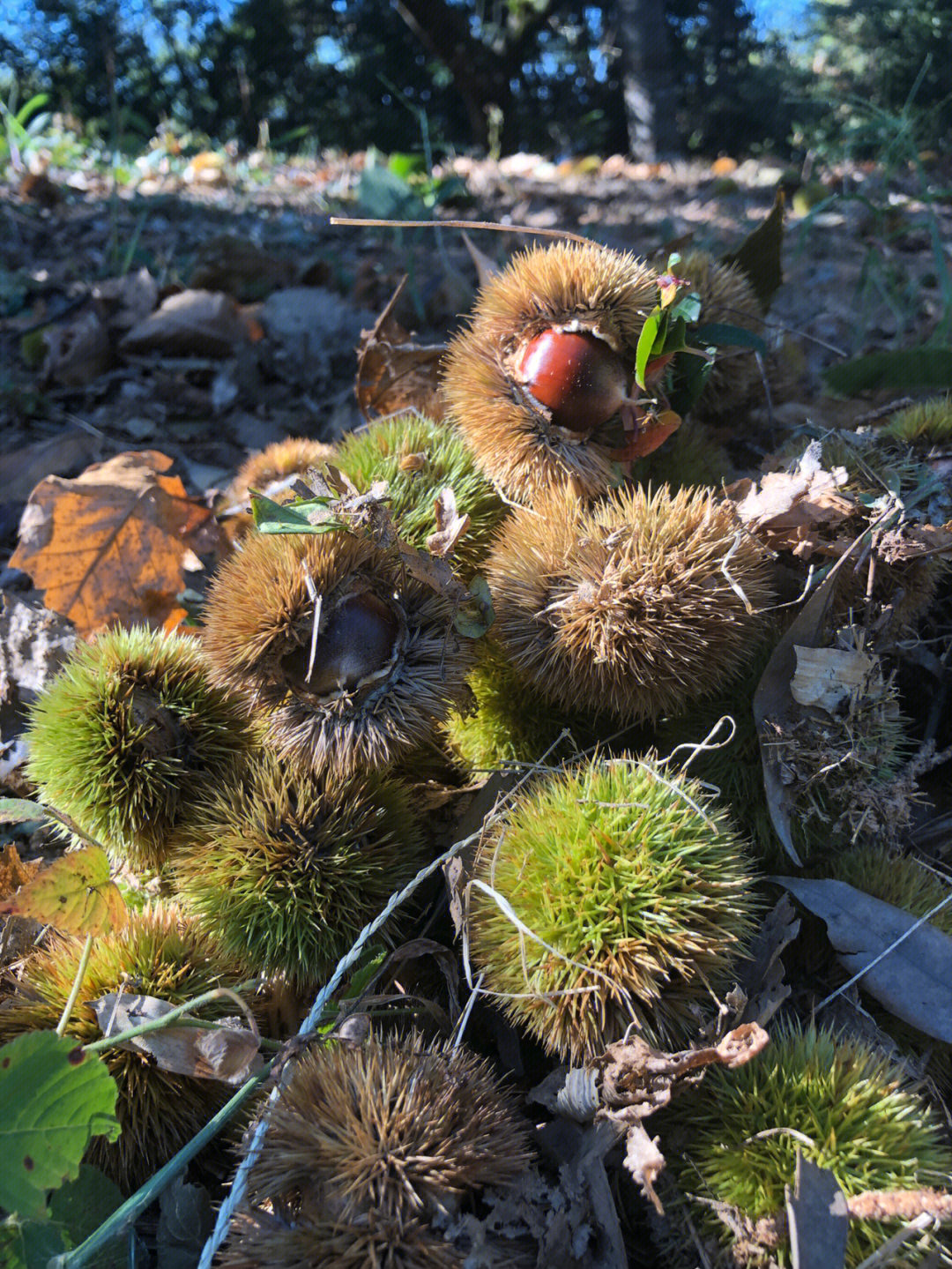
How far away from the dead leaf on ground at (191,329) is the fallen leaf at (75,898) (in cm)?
266

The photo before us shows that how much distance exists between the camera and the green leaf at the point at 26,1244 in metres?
1.03

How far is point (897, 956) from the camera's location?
134cm

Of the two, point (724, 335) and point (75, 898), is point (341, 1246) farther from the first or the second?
point (724, 335)

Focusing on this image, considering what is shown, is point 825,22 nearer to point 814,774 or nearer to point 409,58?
point 409,58

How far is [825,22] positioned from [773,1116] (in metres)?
10.4

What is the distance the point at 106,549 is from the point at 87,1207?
1403mm

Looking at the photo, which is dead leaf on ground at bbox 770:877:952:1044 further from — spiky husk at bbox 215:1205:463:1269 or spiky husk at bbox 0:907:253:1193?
spiky husk at bbox 0:907:253:1193

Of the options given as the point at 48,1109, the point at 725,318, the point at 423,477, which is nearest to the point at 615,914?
the point at 48,1109

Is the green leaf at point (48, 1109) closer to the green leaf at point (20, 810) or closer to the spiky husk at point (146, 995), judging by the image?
the spiky husk at point (146, 995)

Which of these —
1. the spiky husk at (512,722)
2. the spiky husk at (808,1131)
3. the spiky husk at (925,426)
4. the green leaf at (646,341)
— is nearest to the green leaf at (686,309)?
the green leaf at (646,341)

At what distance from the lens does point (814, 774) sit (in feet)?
4.48

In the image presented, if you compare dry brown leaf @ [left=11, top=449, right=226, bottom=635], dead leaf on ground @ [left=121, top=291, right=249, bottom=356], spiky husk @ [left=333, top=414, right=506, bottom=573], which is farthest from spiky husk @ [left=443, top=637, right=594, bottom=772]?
dead leaf on ground @ [left=121, top=291, right=249, bottom=356]

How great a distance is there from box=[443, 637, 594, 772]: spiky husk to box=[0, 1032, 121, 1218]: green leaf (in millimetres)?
713

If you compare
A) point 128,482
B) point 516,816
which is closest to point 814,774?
point 516,816
